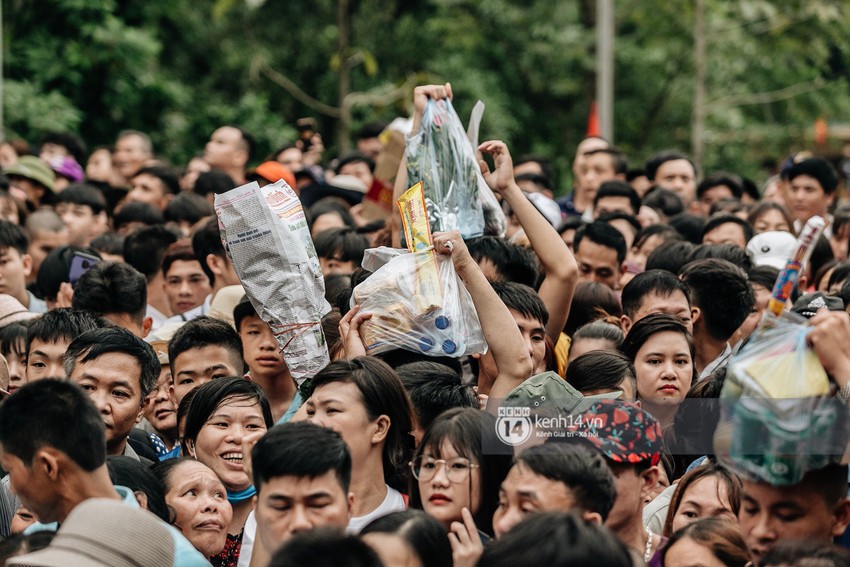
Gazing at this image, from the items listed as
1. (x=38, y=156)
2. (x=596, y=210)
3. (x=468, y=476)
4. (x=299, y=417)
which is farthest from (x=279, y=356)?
(x=38, y=156)

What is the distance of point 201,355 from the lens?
236 inches

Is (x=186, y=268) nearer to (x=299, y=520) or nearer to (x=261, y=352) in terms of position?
(x=261, y=352)

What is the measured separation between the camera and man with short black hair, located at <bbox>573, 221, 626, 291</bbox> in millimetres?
7547

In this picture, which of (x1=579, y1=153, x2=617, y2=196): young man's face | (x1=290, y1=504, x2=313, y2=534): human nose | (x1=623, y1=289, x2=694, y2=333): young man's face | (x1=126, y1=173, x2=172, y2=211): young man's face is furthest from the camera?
(x1=126, y1=173, x2=172, y2=211): young man's face

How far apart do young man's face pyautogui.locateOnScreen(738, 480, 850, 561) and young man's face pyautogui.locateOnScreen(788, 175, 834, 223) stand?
588 cm

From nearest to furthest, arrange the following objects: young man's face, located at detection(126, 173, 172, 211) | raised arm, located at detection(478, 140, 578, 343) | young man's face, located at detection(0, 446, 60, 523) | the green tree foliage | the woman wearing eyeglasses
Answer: young man's face, located at detection(0, 446, 60, 523) < the woman wearing eyeglasses < raised arm, located at detection(478, 140, 578, 343) < young man's face, located at detection(126, 173, 172, 211) < the green tree foliage

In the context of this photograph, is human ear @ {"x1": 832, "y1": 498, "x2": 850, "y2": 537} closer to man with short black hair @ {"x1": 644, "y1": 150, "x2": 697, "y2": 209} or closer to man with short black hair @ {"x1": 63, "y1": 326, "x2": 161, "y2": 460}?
man with short black hair @ {"x1": 63, "y1": 326, "x2": 161, "y2": 460}

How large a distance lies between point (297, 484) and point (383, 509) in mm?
713

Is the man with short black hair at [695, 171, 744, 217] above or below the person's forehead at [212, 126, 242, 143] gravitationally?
below

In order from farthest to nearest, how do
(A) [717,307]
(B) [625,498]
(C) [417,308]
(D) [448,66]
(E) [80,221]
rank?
(D) [448,66] < (E) [80,221] < (A) [717,307] < (C) [417,308] < (B) [625,498]

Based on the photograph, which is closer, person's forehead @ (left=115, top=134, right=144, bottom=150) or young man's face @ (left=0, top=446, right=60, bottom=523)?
young man's face @ (left=0, top=446, right=60, bottom=523)

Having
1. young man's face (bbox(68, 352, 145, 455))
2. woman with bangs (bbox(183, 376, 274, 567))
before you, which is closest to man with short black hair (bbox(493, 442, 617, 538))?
woman with bangs (bbox(183, 376, 274, 567))

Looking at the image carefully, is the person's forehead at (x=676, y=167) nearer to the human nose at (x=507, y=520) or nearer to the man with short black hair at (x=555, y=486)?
the man with short black hair at (x=555, y=486)

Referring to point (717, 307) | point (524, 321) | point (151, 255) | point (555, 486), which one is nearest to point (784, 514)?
point (555, 486)
